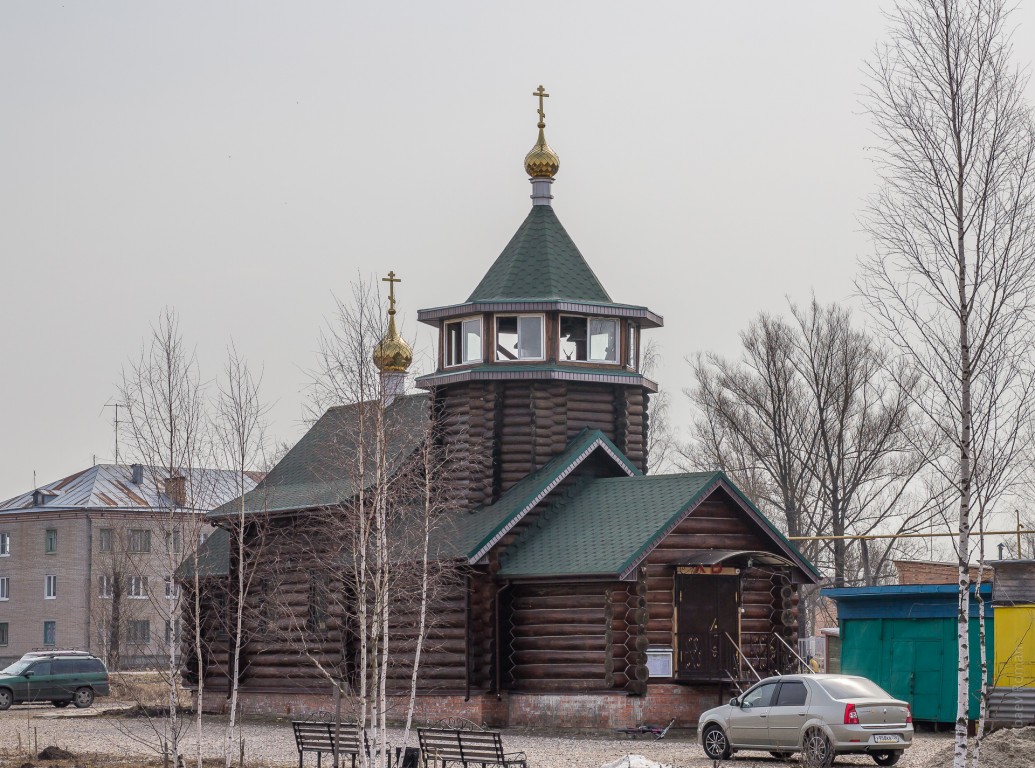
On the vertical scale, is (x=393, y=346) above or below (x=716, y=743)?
above

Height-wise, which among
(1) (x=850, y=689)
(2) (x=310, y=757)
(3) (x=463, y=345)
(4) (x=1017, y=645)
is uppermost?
(3) (x=463, y=345)

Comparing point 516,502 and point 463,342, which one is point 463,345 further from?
point 516,502

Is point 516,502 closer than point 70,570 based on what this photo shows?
Yes

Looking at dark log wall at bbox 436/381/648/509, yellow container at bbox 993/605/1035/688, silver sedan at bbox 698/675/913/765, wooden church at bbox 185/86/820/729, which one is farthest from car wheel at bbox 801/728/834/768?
dark log wall at bbox 436/381/648/509

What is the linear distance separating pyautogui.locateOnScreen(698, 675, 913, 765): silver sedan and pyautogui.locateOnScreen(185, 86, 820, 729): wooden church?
5529 millimetres

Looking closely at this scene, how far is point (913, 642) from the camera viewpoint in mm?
29781

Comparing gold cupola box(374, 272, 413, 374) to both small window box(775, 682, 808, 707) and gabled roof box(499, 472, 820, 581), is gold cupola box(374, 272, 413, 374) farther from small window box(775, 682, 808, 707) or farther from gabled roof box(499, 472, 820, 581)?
small window box(775, 682, 808, 707)

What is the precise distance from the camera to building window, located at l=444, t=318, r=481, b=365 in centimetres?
3550

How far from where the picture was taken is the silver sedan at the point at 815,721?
23609 millimetres

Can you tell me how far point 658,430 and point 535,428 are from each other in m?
24.6

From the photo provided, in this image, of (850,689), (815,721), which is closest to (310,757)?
(815,721)

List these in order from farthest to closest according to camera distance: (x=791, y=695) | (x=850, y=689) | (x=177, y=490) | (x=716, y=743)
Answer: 1. (x=716, y=743)
2. (x=791, y=695)
3. (x=850, y=689)
4. (x=177, y=490)

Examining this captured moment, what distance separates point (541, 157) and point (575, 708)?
43.0 ft

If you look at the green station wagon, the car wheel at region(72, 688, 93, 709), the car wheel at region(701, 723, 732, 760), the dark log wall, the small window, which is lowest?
the car wheel at region(72, 688, 93, 709)
